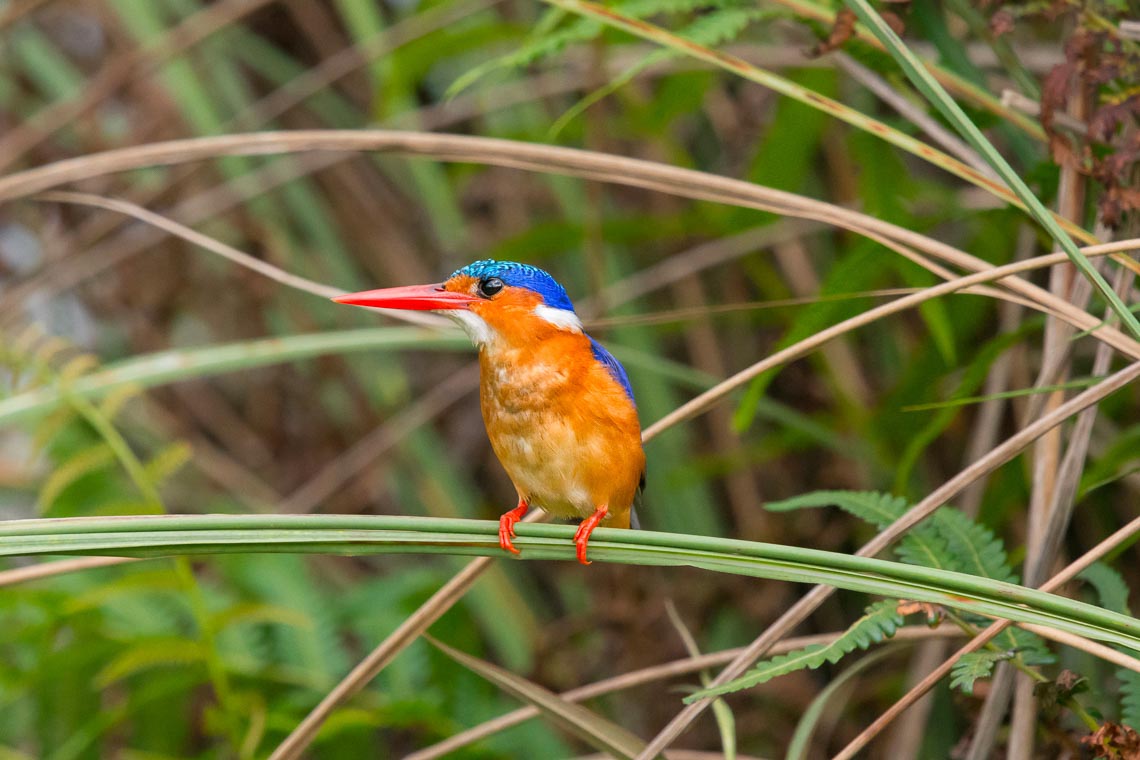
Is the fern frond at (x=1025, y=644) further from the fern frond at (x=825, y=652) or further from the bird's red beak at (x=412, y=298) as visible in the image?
the bird's red beak at (x=412, y=298)

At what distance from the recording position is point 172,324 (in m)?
3.83

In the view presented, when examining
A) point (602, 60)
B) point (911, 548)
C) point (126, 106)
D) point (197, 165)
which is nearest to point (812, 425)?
point (602, 60)

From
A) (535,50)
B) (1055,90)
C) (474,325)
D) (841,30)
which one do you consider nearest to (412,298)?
(474,325)

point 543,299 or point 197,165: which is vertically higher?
point 197,165

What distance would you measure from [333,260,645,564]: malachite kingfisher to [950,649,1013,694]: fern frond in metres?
0.56

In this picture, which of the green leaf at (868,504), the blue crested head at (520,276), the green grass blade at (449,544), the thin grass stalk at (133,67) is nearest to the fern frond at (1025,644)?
the green leaf at (868,504)

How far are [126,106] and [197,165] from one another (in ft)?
2.26

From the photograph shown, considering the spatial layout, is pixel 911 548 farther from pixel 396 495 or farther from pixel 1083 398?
pixel 396 495

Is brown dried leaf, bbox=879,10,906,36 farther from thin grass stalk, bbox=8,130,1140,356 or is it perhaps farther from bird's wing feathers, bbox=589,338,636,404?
bird's wing feathers, bbox=589,338,636,404

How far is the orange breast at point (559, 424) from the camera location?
171 cm

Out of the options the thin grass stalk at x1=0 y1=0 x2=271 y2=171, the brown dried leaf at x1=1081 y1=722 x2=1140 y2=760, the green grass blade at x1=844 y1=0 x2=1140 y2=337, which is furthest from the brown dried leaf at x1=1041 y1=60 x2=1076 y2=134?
the thin grass stalk at x1=0 y1=0 x2=271 y2=171

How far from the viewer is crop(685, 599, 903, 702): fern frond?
1275mm

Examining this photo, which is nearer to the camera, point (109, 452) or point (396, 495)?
point (109, 452)

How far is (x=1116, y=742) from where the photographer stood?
4.29 ft
